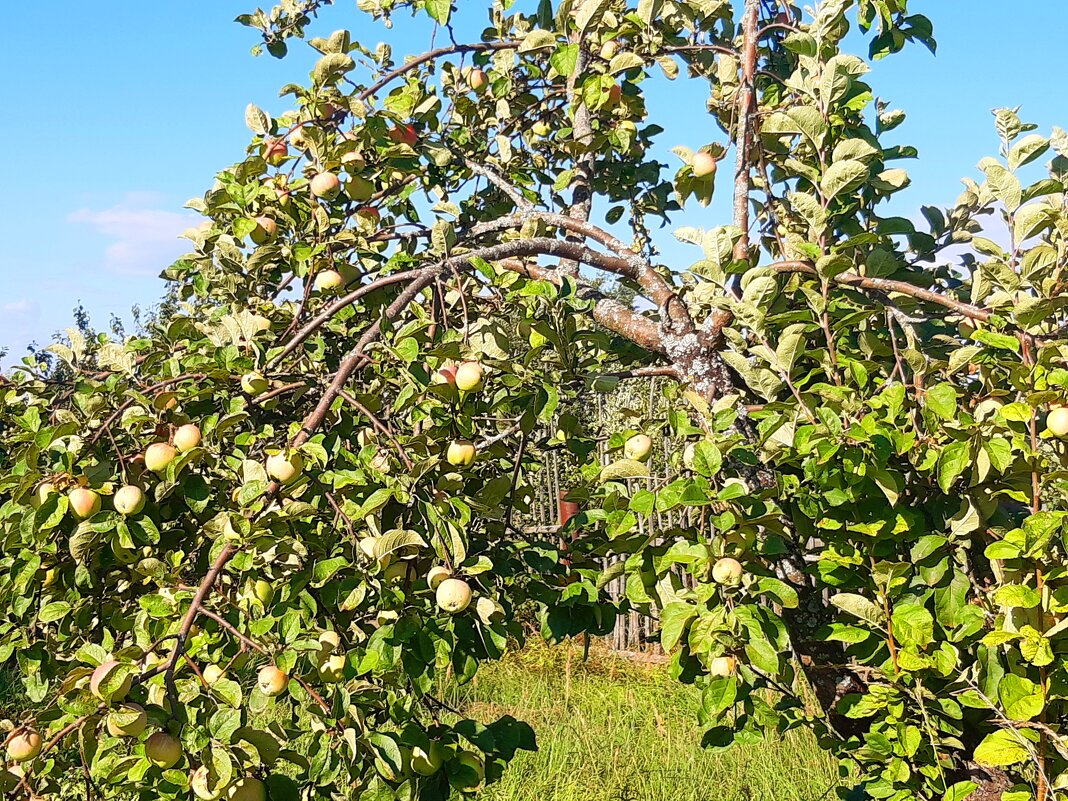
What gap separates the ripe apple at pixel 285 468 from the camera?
1.50m

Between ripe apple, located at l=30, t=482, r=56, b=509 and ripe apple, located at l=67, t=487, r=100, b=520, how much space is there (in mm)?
31

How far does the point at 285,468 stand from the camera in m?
1.50

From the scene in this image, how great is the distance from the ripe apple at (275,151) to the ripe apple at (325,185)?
0.65 ft

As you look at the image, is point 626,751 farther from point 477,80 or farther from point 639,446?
point 477,80

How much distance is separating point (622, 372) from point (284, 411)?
0.85 m

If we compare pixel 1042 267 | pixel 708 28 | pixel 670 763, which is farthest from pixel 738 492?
pixel 670 763

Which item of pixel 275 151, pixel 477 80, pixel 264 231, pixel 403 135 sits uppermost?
pixel 477 80

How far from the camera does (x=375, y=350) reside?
180 cm

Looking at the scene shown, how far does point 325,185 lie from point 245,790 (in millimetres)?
1396

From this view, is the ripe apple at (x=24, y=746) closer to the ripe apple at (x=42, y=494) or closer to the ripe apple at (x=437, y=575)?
the ripe apple at (x=42, y=494)

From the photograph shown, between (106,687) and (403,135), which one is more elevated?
(403,135)

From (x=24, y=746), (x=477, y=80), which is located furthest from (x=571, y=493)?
(x=477, y=80)

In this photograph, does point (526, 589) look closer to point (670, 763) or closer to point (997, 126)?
point (997, 126)

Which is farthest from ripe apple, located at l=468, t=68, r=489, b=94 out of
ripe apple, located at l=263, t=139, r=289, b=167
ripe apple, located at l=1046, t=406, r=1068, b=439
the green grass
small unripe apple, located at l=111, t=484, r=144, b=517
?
the green grass
